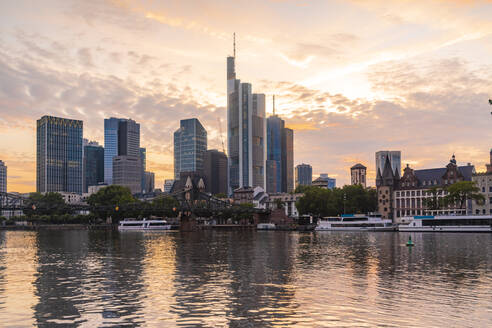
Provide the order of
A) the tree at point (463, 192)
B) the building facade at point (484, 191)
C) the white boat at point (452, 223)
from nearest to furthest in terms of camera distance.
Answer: the white boat at point (452, 223) < the tree at point (463, 192) < the building facade at point (484, 191)

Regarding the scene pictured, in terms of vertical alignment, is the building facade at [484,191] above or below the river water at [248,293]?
above

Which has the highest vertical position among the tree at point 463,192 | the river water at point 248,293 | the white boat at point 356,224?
the tree at point 463,192

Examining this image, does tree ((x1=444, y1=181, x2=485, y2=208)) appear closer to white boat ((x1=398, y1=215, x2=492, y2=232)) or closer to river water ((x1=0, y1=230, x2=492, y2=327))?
white boat ((x1=398, y1=215, x2=492, y2=232))

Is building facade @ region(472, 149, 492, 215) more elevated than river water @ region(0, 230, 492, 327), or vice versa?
building facade @ region(472, 149, 492, 215)

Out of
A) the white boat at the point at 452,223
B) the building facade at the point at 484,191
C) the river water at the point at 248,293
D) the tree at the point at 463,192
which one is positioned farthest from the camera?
the building facade at the point at 484,191

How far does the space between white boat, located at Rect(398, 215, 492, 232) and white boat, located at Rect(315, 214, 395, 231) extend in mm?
15358

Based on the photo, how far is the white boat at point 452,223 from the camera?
14900 cm

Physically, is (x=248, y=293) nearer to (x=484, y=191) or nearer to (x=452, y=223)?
(x=452, y=223)

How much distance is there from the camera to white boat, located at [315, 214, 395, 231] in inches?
7078

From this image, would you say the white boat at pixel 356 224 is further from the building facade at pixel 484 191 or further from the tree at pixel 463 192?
the building facade at pixel 484 191

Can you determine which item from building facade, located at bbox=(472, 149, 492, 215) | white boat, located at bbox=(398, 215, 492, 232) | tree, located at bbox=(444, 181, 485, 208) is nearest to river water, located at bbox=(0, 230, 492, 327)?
white boat, located at bbox=(398, 215, 492, 232)

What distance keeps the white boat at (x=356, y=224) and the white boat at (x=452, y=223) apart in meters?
15.4

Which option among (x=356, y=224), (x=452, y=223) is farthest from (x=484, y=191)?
(x=356, y=224)

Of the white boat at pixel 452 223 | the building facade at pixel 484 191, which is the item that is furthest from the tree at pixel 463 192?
the white boat at pixel 452 223
